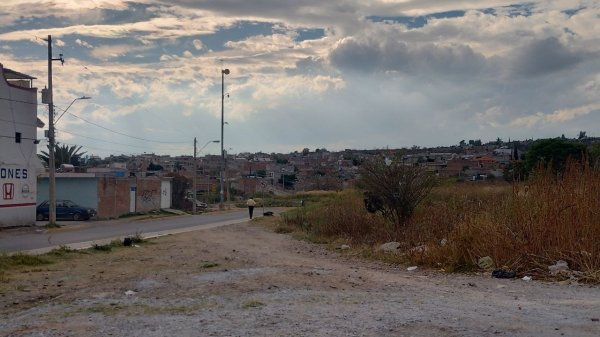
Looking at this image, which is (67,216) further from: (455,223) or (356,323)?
(356,323)

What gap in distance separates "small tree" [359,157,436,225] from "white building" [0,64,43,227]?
19144 mm

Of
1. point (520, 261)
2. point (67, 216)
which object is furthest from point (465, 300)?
point (67, 216)

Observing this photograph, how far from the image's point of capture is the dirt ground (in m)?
6.82

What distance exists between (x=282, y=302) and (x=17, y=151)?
90.1 feet

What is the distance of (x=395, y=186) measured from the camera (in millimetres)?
19984

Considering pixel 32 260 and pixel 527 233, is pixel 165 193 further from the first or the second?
pixel 527 233

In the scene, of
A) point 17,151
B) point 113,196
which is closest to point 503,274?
point 17,151

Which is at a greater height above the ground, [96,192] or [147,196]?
[96,192]

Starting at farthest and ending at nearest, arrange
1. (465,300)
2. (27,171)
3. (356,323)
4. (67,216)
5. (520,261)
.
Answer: (67,216), (27,171), (520,261), (465,300), (356,323)

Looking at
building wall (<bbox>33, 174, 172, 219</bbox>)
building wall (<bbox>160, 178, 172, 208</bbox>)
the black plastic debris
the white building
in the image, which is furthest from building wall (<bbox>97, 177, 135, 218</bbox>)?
the black plastic debris

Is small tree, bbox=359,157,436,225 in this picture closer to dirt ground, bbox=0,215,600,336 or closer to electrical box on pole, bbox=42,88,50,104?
dirt ground, bbox=0,215,600,336

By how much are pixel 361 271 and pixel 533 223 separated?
3.28m

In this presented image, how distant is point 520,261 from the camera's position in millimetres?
11414

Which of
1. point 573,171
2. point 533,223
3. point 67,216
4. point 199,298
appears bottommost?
point 67,216
